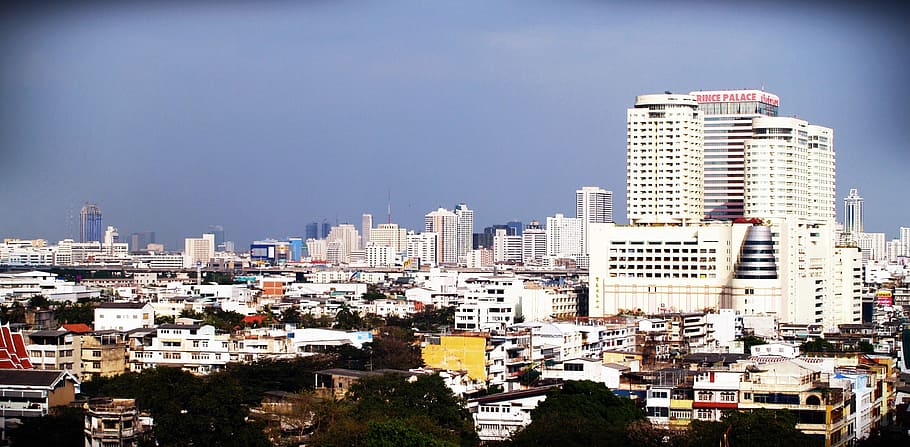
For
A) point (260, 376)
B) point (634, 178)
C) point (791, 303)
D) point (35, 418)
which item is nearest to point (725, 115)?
point (634, 178)

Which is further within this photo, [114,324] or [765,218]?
[765,218]

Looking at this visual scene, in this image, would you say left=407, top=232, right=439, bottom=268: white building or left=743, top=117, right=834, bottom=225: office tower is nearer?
left=743, top=117, right=834, bottom=225: office tower

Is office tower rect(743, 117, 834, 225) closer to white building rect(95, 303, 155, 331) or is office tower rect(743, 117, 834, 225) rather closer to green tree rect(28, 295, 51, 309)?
white building rect(95, 303, 155, 331)

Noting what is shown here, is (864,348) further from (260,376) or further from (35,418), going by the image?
(35,418)

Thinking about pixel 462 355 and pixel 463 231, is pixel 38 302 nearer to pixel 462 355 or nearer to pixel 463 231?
pixel 462 355

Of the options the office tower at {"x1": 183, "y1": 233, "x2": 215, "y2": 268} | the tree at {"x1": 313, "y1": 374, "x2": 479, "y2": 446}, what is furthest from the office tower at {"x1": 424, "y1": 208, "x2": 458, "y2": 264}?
the tree at {"x1": 313, "y1": 374, "x2": 479, "y2": 446}

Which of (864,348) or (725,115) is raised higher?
(725,115)

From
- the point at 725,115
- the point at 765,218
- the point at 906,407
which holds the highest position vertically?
the point at 725,115
